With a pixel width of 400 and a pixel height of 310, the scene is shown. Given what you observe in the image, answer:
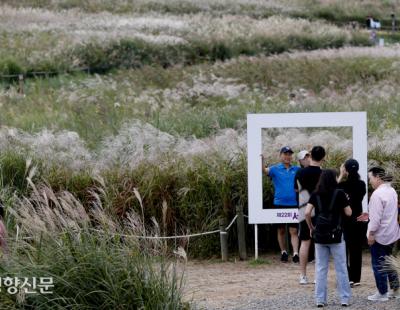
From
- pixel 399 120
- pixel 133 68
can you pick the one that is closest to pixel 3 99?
pixel 133 68

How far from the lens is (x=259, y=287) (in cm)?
1102

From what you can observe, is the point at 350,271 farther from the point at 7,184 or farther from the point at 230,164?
the point at 7,184

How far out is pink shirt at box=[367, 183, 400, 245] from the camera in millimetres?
9477

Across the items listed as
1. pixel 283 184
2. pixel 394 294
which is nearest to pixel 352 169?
pixel 394 294

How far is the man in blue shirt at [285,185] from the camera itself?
1238 cm

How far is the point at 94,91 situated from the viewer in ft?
75.0

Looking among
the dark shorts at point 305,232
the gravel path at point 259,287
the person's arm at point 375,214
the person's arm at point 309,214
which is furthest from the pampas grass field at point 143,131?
the person's arm at point 375,214

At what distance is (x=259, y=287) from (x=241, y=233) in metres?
2.08

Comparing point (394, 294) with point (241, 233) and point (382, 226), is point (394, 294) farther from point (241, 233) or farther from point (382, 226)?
point (241, 233)

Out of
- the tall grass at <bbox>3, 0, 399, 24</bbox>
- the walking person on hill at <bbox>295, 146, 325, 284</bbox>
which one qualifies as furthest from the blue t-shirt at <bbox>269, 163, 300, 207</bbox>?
the tall grass at <bbox>3, 0, 399, 24</bbox>

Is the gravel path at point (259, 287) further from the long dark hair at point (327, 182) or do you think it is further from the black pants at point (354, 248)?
the long dark hair at point (327, 182)

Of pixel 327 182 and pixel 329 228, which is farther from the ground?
pixel 327 182

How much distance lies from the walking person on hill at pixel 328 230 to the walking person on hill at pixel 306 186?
2.06ft

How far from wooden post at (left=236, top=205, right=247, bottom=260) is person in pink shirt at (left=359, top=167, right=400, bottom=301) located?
3.52m
